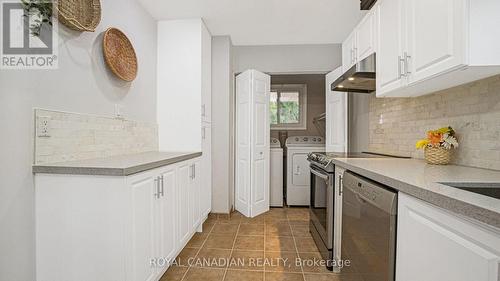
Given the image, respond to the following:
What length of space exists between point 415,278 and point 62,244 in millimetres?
1624

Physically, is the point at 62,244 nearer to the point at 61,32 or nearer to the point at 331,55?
the point at 61,32

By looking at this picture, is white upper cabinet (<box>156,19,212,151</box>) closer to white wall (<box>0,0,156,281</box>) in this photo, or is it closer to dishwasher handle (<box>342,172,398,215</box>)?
white wall (<box>0,0,156,281</box>)

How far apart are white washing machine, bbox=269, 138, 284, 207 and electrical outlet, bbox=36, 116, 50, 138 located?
9.10ft

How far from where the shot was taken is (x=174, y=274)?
1.79 meters

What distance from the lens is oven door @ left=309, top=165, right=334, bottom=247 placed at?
1.90 metres

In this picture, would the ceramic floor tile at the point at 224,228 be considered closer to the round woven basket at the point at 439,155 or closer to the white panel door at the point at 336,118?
the white panel door at the point at 336,118

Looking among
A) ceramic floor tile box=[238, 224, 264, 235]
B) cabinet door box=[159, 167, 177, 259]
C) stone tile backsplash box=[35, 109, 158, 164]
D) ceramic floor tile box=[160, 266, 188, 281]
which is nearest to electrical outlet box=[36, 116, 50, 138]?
stone tile backsplash box=[35, 109, 158, 164]

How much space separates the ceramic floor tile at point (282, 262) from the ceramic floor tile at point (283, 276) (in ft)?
0.17

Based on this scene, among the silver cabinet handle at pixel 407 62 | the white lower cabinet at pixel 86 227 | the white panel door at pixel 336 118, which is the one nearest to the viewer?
the white lower cabinet at pixel 86 227

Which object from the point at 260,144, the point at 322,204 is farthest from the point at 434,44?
the point at 260,144

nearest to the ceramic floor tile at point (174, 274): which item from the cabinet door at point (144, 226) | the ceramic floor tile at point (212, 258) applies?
the ceramic floor tile at point (212, 258)

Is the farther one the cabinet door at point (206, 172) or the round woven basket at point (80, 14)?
the cabinet door at point (206, 172)

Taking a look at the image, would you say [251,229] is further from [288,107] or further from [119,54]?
[288,107]

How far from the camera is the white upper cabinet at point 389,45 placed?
148 cm
